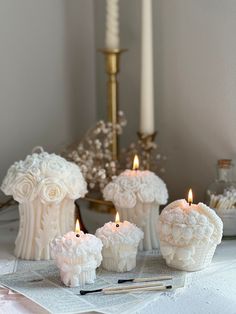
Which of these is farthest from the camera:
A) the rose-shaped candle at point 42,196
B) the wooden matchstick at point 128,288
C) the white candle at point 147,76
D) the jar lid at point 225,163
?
the white candle at point 147,76

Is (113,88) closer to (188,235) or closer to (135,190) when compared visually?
(135,190)

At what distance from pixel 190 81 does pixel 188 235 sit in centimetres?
44

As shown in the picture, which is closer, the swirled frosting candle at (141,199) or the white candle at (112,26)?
the swirled frosting candle at (141,199)

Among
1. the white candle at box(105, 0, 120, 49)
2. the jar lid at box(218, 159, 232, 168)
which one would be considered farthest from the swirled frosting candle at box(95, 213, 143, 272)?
the white candle at box(105, 0, 120, 49)

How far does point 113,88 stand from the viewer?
136 cm

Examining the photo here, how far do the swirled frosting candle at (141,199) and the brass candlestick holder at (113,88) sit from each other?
24cm

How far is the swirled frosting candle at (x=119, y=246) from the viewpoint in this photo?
0.98 m

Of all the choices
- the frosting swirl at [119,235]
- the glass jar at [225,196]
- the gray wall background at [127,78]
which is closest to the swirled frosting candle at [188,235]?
the frosting swirl at [119,235]

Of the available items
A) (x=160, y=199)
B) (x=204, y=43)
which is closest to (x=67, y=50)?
(x=204, y=43)

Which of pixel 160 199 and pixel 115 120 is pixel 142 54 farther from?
pixel 160 199

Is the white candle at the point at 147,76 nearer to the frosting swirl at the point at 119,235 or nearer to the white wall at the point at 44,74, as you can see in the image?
the white wall at the point at 44,74

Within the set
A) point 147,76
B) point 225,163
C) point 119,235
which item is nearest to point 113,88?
point 147,76

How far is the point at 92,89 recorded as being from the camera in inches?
59.4

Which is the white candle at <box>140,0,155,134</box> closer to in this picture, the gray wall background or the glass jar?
the gray wall background
